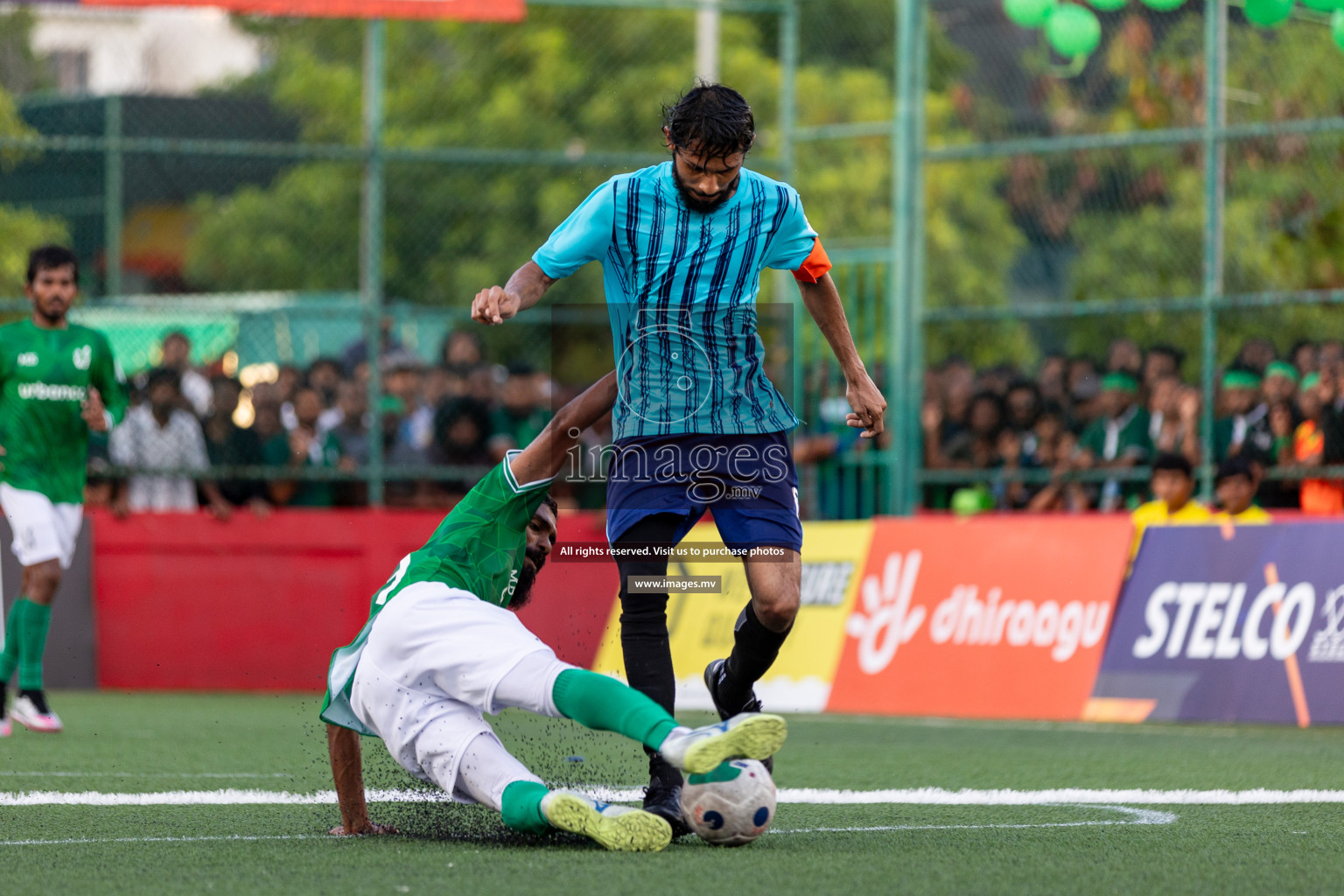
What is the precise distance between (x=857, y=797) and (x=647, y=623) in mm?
1517

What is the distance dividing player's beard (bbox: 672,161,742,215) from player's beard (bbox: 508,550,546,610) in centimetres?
105

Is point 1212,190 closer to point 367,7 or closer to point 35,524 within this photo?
point 367,7

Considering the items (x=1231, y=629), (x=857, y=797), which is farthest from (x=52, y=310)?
(x=1231, y=629)

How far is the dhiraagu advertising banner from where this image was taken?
11.6m

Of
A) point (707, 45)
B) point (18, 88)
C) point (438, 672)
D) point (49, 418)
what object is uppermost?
point (707, 45)

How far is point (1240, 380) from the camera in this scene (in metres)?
11.3

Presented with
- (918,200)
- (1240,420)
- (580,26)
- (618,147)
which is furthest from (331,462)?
(580,26)

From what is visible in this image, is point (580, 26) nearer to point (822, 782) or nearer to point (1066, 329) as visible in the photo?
point (1066, 329)

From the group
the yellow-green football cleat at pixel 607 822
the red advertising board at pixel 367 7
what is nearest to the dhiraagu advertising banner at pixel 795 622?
the red advertising board at pixel 367 7

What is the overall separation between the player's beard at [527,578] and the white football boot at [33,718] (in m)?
4.53

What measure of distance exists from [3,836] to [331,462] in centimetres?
735

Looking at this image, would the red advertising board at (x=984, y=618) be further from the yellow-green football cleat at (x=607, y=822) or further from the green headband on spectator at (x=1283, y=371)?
the yellow-green football cleat at (x=607, y=822)

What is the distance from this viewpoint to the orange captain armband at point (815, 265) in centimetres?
551

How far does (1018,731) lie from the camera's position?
9.83m
